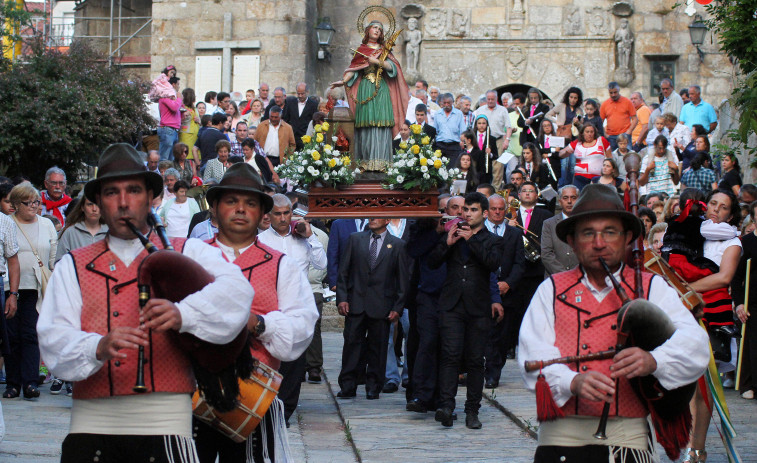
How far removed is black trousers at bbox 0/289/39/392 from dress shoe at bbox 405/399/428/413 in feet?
11.3

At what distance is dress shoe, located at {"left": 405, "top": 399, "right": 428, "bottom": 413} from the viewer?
1000 cm

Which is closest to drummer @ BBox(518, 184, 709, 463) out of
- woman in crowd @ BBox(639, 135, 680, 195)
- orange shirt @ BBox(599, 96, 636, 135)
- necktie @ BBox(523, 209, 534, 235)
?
necktie @ BBox(523, 209, 534, 235)

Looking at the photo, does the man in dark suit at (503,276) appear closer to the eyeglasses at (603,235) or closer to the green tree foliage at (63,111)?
the eyeglasses at (603,235)

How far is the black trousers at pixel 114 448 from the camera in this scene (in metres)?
4.30

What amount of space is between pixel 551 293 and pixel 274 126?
14806 mm

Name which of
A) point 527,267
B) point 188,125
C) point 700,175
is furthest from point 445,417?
point 188,125

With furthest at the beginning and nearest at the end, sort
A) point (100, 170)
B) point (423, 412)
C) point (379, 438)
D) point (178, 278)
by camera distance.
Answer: point (423, 412)
point (379, 438)
point (100, 170)
point (178, 278)

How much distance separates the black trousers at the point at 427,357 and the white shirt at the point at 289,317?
4.66 m


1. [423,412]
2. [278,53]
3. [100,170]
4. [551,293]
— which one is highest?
[278,53]

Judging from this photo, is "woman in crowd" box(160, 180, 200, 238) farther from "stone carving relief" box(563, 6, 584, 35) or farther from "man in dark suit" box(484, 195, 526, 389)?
"stone carving relief" box(563, 6, 584, 35)

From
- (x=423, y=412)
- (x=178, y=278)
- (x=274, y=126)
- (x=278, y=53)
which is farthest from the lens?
(x=278, y=53)

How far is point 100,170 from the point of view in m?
4.58

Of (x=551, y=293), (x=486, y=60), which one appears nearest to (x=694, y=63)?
(x=486, y=60)

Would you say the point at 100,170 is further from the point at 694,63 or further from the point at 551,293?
the point at 694,63
